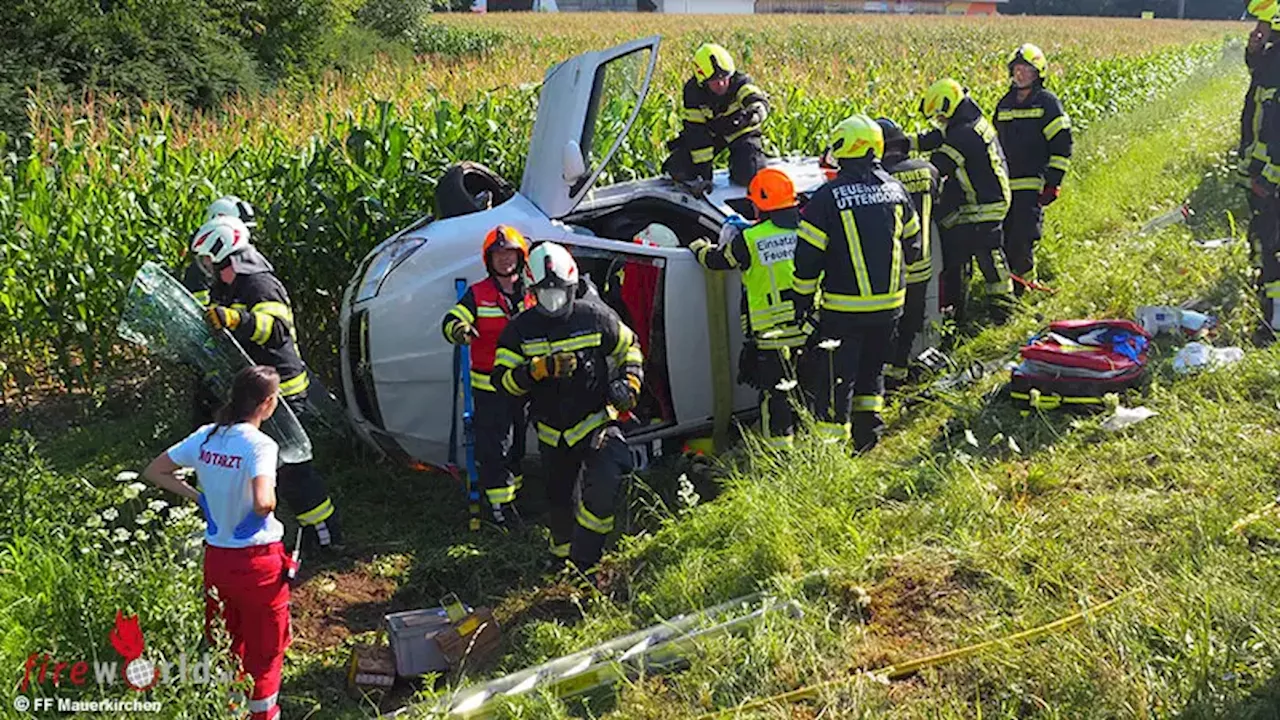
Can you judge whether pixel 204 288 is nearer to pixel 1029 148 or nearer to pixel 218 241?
pixel 218 241

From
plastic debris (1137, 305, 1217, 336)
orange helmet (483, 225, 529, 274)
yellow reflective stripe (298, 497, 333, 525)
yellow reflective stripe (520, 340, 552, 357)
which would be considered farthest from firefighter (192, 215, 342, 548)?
plastic debris (1137, 305, 1217, 336)

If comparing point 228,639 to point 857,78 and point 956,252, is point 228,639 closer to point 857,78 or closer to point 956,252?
point 956,252

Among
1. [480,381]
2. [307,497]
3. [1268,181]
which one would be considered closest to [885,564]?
[480,381]

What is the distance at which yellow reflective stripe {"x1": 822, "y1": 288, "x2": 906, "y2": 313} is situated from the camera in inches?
230

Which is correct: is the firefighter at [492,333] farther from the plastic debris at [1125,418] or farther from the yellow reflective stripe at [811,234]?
the plastic debris at [1125,418]

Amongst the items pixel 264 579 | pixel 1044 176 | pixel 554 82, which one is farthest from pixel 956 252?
pixel 264 579

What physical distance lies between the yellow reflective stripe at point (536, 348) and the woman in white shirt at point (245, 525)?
1247mm

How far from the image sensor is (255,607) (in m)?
3.97

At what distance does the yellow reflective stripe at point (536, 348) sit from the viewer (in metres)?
4.98

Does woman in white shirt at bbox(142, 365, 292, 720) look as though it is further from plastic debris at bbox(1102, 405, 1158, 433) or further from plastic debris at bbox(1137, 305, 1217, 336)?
plastic debris at bbox(1137, 305, 1217, 336)

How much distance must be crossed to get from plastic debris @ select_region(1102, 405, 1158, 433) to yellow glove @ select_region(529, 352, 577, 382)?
285 centimetres

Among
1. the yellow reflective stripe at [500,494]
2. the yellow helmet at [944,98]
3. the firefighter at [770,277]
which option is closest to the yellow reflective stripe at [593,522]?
the yellow reflective stripe at [500,494]

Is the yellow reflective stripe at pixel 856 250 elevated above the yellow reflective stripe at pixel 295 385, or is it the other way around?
the yellow reflective stripe at pixel 856 250

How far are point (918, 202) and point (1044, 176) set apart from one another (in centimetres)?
223
